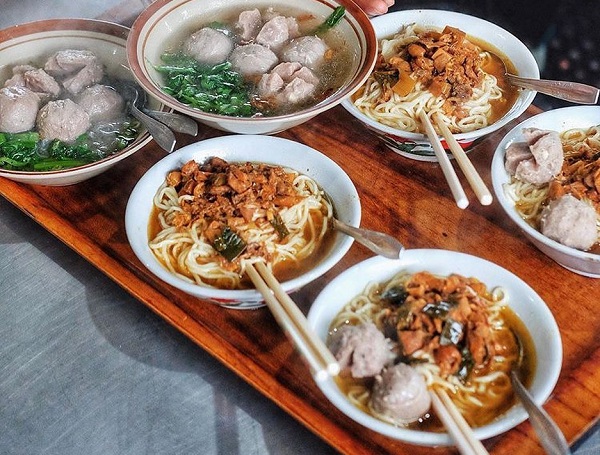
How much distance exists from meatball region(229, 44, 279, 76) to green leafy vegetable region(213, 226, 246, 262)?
1.07 m

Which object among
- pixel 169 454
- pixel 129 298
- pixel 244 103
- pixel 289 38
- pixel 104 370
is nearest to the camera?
pixel 169 454

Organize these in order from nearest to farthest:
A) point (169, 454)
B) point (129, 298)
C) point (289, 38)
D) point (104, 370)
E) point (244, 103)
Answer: point (169, 454) < point (104, 370) < point (129, 298) < point (244, 103) < point (289, 38)

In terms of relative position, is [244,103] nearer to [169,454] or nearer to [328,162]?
[328,162]

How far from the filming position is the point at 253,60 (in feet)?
10.6

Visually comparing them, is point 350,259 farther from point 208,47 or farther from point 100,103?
point 100,103

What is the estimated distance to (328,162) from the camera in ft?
9.30

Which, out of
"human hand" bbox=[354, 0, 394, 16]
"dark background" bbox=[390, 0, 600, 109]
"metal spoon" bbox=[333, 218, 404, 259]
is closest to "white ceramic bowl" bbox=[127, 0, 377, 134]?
"human hand" bbox=[354, 0, 394, 16]

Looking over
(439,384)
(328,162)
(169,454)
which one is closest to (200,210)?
(328,162)

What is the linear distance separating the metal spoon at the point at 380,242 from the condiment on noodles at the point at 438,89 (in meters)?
0.94

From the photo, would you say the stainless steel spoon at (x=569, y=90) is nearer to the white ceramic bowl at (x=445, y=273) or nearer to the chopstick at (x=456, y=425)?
the white ceramic bowl at (x=445, y=273)

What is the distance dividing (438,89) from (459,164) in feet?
2.23

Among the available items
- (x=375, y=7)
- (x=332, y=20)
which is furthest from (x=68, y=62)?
(x=375, y=7)

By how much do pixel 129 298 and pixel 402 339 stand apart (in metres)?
1.29

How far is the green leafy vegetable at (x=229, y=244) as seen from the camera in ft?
8.21
